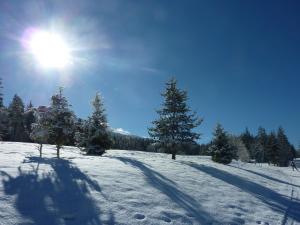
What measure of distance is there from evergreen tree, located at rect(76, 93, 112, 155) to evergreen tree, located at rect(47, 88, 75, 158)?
529cm

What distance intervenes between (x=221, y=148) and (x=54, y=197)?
38455 millimetres

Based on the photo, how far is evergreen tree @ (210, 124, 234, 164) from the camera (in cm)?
4716

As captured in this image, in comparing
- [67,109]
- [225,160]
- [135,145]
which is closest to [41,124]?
[67,109]

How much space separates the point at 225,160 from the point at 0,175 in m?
38.5

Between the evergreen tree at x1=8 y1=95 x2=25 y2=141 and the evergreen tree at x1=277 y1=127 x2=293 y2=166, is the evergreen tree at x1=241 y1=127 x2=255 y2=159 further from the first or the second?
the evergreen tree at x1=8 y1=95 x2=25 y2=141

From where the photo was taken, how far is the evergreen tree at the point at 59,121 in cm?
2955

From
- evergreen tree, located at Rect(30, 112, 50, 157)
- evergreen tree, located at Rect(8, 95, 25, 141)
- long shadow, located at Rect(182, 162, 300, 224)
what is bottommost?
long shadow, located at Rect(182, 162, 300, 224)

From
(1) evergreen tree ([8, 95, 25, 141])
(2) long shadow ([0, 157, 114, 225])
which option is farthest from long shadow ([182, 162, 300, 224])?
(1) evergreen tree ([8, 95, 25, 141])

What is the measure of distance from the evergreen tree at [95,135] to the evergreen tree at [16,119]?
153 ft

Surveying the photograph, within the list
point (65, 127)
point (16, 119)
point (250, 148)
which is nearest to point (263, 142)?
point (250, 148)

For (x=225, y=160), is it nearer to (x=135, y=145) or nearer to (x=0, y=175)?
(x=0, y=175)

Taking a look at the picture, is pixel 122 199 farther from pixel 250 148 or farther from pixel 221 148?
pixel 250 148

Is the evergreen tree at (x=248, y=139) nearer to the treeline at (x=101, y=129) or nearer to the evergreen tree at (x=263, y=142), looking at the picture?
the evergreen tree at (x=263, y=142)

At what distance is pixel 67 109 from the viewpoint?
3039cm
